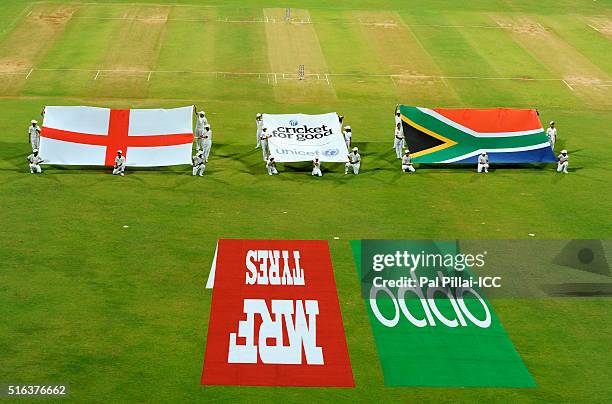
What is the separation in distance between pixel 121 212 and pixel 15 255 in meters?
5.21

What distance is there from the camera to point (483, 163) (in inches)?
1667

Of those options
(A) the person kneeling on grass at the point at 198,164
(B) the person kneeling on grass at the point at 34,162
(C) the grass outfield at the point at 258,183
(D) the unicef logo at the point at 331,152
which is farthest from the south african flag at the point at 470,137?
(B) the person kneeling on grass at the point at 34,162

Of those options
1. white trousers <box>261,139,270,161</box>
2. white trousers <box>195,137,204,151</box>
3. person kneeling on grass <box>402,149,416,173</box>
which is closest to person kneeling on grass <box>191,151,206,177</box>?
white trousers <box>195,137,204,151</box>

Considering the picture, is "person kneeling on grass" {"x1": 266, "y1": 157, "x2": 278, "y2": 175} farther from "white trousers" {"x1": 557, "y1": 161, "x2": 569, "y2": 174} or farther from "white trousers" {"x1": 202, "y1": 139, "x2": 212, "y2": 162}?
"white trousers" {"x1": 557, "y1": 161, "x2": 569, "y2": 174}

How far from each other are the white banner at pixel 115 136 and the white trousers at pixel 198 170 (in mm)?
557

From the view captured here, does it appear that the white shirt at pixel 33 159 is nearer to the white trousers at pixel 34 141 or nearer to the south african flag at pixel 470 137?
the white trousers at pixel 34 141

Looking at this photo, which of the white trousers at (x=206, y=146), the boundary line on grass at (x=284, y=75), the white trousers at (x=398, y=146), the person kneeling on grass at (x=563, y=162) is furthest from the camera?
the boundary line on grass at (x=284, y=75)

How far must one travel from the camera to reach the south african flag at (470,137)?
43094 millimetres

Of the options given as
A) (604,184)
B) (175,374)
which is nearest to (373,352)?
(175,374)

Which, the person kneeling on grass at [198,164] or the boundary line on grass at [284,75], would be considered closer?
the person kneeling on grass at [198,164]

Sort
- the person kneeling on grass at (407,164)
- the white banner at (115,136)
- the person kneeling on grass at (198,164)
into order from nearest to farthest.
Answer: the person kneeling on grass at (198,164) < the white banner at (115,136) < the person kneeling on grass at (407,164)

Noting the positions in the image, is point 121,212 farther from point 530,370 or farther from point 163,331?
point 530,370

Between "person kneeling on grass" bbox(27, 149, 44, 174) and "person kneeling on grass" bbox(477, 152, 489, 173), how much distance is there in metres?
18.6

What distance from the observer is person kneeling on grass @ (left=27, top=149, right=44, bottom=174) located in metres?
40.1
